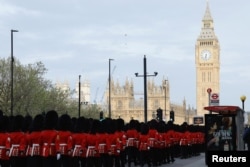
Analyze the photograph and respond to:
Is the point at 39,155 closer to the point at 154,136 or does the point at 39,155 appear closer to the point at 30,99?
the point at 154,136

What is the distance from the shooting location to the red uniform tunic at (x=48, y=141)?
734 inches

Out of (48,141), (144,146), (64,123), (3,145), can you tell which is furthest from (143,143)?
(3,145)

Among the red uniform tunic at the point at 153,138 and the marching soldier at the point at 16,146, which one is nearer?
the marching soldier at the point at 16,146

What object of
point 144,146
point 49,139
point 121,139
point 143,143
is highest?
point 49,139

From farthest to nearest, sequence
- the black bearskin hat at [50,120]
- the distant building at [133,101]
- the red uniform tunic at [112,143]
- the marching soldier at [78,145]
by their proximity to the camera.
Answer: the distant building at [133,101] < the red uniform tunic at [112,143] < the marching soldier at [78,145] < the black bearskin hat at [50,120]

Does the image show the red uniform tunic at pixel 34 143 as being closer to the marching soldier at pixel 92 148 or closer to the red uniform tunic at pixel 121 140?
the marching soldier at pixel 92 148

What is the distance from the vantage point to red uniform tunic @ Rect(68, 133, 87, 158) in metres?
19.7

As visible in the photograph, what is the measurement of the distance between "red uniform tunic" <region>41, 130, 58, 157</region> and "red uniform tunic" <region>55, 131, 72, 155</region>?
109mm

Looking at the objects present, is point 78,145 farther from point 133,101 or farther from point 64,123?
point 133,101

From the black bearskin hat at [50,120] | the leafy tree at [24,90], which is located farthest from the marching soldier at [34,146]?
the leafy tree at [24,90]

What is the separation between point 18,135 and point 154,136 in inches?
406

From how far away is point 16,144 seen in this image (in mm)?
18656

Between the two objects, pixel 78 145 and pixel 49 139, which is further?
pixel 78 145

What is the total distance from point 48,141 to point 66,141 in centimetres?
62
